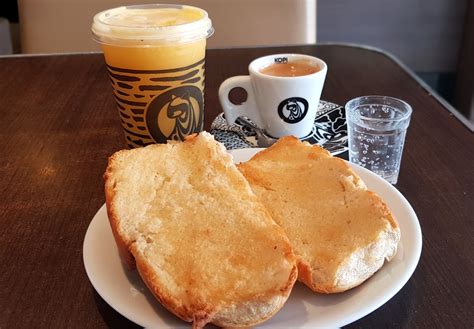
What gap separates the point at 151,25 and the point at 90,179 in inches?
11.9

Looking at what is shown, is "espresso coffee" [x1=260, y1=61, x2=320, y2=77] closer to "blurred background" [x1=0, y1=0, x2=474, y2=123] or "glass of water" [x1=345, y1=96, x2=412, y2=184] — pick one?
"glass of water" [x1=345, y1=96, x2=412, y2=184]

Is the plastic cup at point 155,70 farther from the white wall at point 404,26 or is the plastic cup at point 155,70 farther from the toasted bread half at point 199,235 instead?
the white wall at point 404,26

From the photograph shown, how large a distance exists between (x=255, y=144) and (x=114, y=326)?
20.4 inches

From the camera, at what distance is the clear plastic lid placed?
2.95ft

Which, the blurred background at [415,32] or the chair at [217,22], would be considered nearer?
the chair at [217,22]

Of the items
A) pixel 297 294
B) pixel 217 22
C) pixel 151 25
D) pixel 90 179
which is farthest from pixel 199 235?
pixel 217 22

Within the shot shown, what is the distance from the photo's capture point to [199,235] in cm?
64

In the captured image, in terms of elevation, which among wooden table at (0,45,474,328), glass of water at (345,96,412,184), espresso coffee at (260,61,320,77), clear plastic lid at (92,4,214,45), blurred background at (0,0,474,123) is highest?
clear plastic lid at (92,4,214,45)

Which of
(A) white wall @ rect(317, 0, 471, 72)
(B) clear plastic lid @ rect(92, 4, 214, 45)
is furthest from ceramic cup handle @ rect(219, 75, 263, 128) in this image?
(A) white wall @ rect(317, 0, 471, 72)

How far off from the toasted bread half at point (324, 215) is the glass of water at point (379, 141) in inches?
6.8

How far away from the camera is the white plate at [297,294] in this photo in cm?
57

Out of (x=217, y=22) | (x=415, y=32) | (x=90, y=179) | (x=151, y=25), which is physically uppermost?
(x=151, y=25)

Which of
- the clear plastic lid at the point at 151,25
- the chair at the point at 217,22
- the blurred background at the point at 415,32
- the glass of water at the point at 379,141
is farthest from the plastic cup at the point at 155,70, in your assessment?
the blurred background at the point at 415,32

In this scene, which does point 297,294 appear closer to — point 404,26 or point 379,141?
point 379,141
